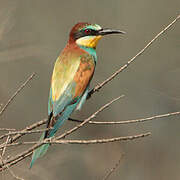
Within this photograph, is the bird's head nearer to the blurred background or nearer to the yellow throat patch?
the yellow throat patch

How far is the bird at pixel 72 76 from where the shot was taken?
3.13 m

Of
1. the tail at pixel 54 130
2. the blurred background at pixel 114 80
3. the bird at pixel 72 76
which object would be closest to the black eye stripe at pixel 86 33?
A: the bird at pixel 72 76

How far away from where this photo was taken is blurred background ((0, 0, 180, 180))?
5457 millimetres

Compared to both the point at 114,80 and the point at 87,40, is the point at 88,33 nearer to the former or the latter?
the point at 87,40

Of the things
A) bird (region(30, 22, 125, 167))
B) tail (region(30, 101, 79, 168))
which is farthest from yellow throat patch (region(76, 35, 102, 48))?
tail (region(30, 101, 79, 168))

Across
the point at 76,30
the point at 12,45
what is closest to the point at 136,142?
the point at 12,45

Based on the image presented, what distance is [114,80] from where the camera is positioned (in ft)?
19.0

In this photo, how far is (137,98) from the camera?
5.62 metres

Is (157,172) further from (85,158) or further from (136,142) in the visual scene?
(85,158)

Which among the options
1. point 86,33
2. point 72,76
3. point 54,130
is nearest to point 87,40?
point 86,33

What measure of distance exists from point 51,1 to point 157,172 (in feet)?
8.49

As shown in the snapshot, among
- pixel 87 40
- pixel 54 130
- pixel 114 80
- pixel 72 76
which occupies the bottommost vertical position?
pixel 114 80

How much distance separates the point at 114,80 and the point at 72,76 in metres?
2.53

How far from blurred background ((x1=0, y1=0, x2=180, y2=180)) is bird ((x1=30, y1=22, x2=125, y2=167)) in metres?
1.70
